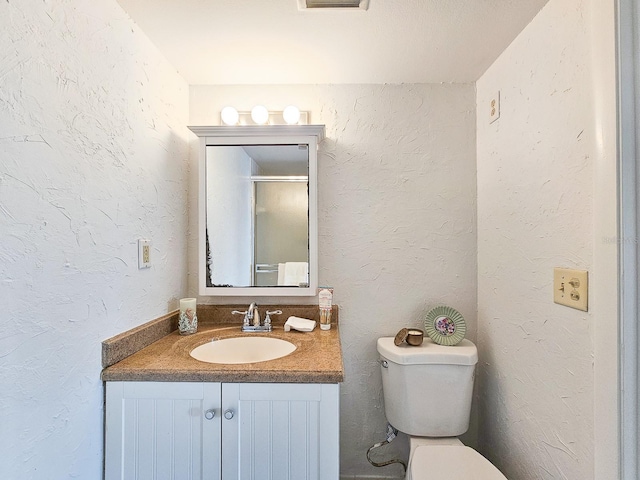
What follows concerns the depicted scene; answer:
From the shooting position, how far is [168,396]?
1.04 m

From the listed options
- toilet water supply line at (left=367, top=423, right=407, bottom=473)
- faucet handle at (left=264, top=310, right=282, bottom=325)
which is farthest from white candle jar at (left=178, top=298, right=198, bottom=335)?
toilet water supply line at (left=367, top=423, right=407, bottom=473)

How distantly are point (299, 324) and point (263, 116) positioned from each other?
37.7 inches

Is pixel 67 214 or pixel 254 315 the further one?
pixel 254 315

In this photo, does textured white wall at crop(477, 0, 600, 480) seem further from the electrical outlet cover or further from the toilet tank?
the electrical outlet cover

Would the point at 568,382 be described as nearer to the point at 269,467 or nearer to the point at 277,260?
the point at 269,467

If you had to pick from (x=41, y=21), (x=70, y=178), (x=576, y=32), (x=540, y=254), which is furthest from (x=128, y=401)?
(x=576, y=32)

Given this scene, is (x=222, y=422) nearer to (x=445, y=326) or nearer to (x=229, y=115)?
(x=445, y=326)

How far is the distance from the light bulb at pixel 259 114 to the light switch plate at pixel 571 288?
50.5 inches

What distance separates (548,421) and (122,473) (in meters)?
1.34

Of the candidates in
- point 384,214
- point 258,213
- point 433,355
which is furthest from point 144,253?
point 433,355

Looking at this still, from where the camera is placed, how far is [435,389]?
Result: 4.46ft

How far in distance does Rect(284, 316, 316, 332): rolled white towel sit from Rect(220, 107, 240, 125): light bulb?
94 cm

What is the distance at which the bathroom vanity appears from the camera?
1.02 m

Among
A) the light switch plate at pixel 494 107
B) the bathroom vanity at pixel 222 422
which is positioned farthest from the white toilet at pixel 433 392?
the light switch plate at pixel 494 107
